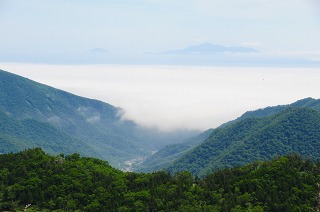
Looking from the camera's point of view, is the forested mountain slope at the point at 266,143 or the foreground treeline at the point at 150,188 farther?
the forested mountain slope at the point at 266,143

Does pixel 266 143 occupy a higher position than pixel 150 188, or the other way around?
pixel 150 188

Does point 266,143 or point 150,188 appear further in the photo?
point 266,143

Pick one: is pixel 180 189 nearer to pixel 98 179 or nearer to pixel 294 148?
pixel 98 179

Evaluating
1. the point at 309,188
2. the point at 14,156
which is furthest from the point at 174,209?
the point at 14,156

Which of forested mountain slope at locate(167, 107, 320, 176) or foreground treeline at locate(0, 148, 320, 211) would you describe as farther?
forested mountain slope at locate(167, 107, 320, 176)
